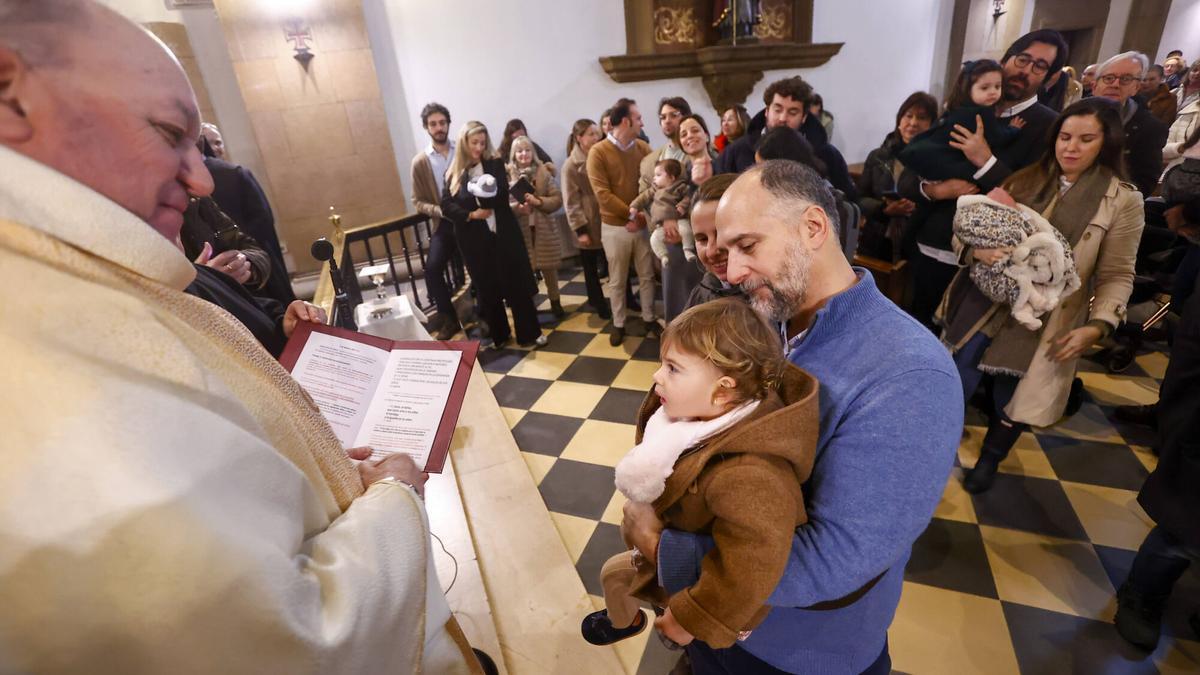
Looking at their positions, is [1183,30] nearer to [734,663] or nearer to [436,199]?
[436,199]

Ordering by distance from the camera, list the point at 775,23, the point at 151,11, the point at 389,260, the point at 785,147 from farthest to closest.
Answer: the point at 775,23
the point at 151,11
the point at 389,260
the point at 785,147

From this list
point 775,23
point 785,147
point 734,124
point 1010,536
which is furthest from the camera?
point 775,23

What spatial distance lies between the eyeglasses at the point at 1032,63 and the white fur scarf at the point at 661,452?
291 cm

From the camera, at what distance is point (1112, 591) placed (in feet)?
6.26

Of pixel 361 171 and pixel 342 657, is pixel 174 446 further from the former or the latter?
pixel 361 171

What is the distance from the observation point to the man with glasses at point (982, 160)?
98.4 inches

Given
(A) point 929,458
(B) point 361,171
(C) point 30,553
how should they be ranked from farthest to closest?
(B) point 361,171
(A) point 929,458
(C) point 30,553

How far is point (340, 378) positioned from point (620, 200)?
10.2ft

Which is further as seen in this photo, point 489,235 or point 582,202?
point 582,202

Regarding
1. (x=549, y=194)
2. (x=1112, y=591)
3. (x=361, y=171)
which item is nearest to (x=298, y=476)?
(x=1112, y=591)

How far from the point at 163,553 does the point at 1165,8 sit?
11210mm

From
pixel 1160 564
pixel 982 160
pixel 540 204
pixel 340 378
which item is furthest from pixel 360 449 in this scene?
pixel 540 204

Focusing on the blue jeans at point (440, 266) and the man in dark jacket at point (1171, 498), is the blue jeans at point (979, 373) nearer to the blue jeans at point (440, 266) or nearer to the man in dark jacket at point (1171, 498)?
the man in dark jacket at point (1171, 498)

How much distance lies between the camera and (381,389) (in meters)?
1.22
